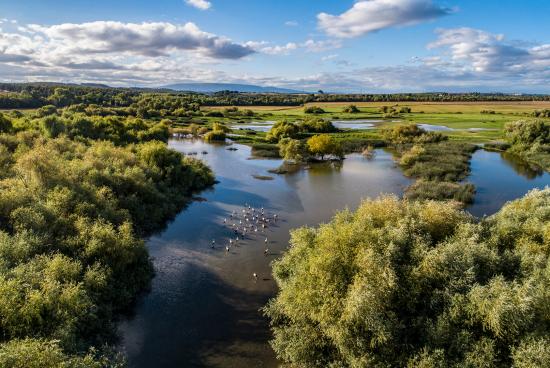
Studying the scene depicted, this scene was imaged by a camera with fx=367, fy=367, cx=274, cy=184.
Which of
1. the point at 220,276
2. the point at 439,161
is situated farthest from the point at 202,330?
the point at 439,161

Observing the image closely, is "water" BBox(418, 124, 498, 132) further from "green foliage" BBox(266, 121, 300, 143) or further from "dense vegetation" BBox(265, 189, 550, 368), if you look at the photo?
"dense vegetation" BBox(265, 189, 550, 368)

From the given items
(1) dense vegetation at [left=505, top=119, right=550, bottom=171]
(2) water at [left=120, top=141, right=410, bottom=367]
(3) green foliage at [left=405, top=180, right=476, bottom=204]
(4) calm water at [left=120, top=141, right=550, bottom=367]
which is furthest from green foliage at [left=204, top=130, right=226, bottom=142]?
(1) dense vegetation at [left=505, top=119, right=550, bottom=171]

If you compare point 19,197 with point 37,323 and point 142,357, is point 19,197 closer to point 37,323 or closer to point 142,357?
point 37,323

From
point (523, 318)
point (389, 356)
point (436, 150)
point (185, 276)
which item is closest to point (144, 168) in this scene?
point (185, 276)

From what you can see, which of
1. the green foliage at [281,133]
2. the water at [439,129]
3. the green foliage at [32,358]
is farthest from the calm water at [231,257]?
the water at [439,129]

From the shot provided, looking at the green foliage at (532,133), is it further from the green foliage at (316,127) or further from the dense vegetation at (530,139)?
the green foliage at (316,127)
